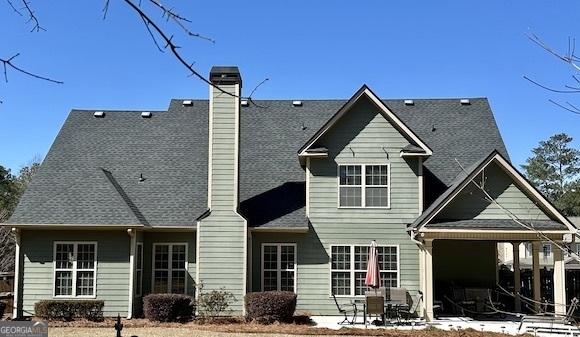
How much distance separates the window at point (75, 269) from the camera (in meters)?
19.5

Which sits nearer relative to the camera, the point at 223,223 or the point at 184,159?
the point at 223,223

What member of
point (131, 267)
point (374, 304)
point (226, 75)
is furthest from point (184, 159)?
point (374, 304)

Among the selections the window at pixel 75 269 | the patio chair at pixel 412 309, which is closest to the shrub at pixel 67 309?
the window at pixel 75 269

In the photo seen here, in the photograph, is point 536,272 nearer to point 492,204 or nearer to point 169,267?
point 492,204

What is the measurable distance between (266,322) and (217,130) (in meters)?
5.98

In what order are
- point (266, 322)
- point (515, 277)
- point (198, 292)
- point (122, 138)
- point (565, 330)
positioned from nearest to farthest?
1. point (565, 330)
2. point (266, 322)
3. point (198, 292)
4. point (515, 277)
5. point (122, 138)

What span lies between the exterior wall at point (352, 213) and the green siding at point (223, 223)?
111cm

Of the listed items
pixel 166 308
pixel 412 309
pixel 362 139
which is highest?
pixel 362 139

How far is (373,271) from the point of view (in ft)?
60.8

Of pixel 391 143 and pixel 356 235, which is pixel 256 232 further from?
pixel 391 143

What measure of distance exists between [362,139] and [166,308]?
775cm

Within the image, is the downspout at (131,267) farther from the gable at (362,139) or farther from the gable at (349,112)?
the gable at (362,139)

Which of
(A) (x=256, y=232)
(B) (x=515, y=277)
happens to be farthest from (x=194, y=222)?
(B) (x=515, y=277)

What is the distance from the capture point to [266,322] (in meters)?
18.0
